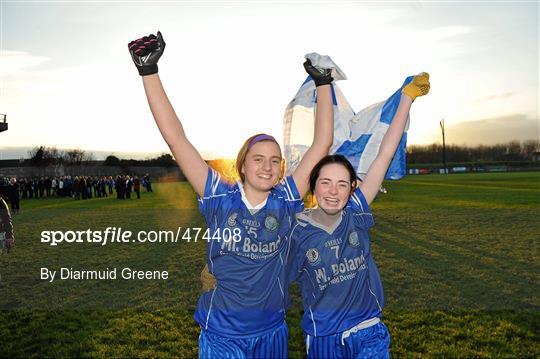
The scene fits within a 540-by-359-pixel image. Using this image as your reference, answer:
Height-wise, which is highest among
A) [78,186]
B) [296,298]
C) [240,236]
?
[240,236]

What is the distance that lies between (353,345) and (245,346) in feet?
2.34

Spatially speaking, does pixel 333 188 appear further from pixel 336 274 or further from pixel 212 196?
pixel 212 196

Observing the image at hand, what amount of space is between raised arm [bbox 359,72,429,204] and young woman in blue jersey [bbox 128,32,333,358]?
→ 2.50 feet

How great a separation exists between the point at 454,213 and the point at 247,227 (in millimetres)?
18167

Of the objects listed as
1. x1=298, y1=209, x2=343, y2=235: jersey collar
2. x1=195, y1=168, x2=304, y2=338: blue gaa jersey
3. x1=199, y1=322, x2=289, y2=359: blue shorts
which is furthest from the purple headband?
x1=199, y1=322, x2=289, y2=359: blue shorts

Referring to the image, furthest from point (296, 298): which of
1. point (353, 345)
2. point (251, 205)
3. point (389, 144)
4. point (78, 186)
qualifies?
point (78, 186)

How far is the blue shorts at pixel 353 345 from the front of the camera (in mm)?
3207

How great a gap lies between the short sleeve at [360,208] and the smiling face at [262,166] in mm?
669

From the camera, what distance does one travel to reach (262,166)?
316 centimetres

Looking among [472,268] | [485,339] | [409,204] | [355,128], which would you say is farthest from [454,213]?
[355,128]

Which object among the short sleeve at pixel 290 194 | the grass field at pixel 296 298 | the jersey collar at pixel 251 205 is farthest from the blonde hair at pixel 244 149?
the grass field at pixel 296 298

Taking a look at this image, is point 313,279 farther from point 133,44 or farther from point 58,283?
point 58,283

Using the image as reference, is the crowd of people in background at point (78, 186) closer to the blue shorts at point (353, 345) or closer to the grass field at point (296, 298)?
the grass field at point (296, 298)

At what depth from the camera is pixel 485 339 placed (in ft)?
20.2
